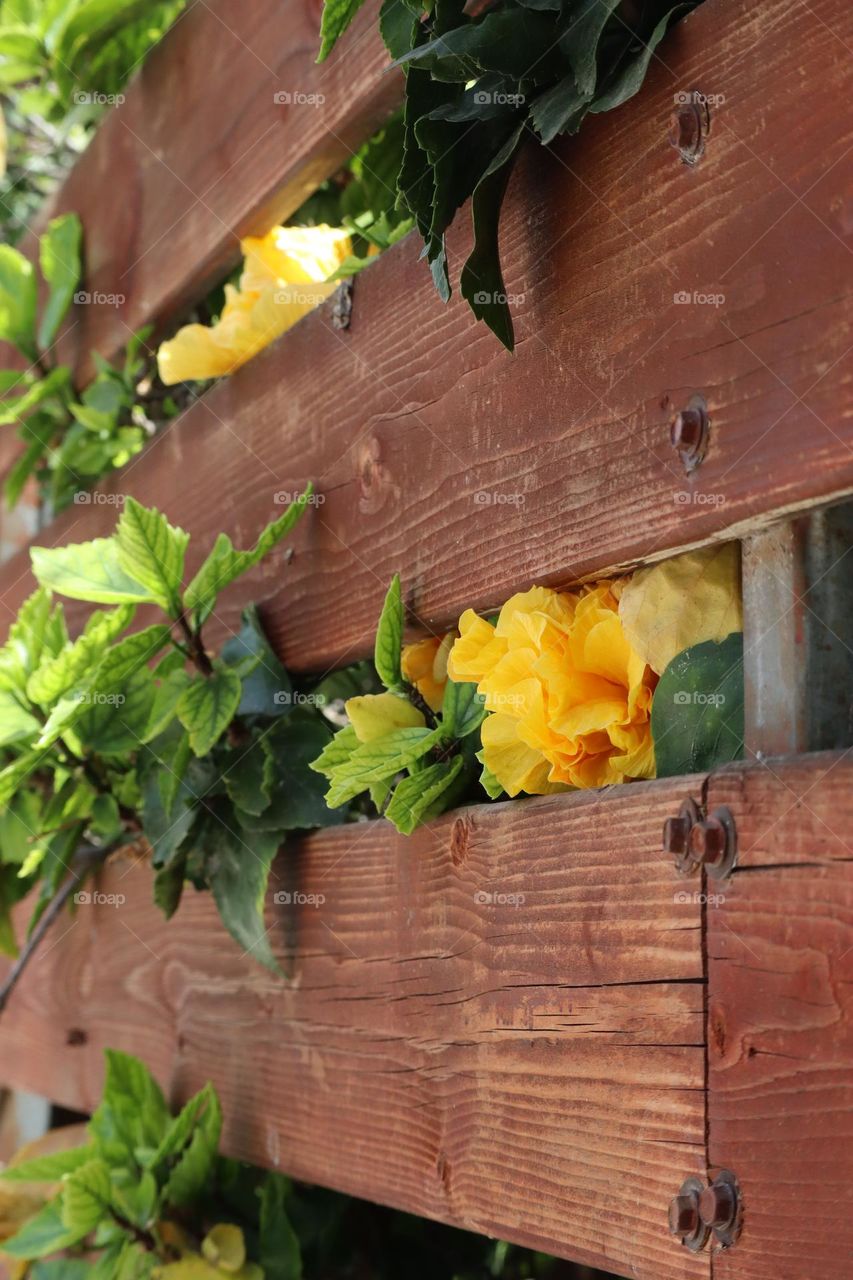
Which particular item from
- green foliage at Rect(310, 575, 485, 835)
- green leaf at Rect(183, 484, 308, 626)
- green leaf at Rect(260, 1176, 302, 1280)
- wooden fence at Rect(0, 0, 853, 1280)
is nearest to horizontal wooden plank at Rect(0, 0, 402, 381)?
wooden fence at Rect(0, 0, 853, 1280)

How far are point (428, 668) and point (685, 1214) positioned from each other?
0.37 meters

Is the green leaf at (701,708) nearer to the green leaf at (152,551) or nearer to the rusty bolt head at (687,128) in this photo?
the rusty bolt head at (687,128)

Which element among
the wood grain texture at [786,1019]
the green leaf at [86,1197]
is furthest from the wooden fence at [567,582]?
the green leaf at [86,1197]

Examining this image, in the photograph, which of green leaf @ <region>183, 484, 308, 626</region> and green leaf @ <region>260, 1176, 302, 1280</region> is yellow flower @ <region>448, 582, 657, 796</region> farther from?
green leaf @ <region>260, 1176, 302, 1280</region>

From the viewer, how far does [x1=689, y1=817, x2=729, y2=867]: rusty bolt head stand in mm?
562

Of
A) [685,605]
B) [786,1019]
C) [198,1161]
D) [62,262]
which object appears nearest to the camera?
[786,1019]

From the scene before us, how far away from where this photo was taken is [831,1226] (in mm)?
500

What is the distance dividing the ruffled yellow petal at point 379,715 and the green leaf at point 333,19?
349mm

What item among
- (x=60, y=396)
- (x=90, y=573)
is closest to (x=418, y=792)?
(x=90, y=573)

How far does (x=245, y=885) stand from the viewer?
973 mm

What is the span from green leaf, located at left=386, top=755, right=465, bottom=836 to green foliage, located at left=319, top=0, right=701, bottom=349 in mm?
248

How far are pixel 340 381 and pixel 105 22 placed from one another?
72 centimetres

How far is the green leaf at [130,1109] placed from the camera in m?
1.14

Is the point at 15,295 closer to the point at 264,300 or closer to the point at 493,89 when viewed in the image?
the point at 264,300
